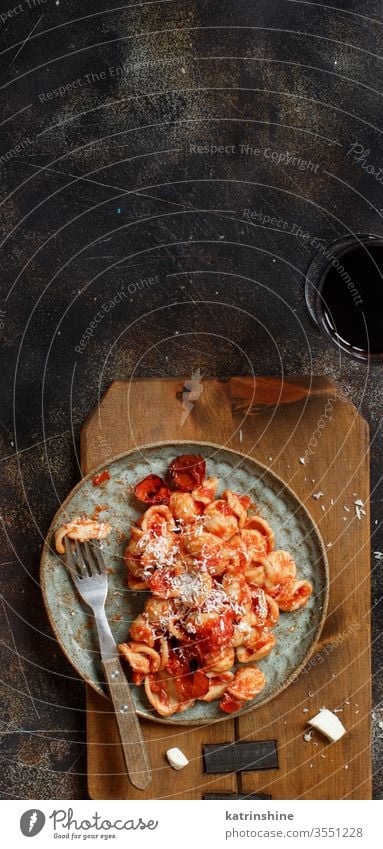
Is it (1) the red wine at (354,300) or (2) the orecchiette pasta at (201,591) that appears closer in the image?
(2) the orecchiette pasta at (201,591)

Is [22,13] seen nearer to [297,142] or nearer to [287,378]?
[297,142]

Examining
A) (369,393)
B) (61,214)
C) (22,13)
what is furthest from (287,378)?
(22,13)

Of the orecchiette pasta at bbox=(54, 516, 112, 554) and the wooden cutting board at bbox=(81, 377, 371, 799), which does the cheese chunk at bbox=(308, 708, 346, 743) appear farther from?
the orecchiette pasta at bbox=(54, 516, 112, 554)

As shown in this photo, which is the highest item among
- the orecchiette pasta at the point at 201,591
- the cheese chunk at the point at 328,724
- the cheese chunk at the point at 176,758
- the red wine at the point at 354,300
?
the red wine at the point at 354,300

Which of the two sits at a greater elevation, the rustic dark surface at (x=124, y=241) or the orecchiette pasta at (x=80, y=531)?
the rustic dark surface at (x=124, y=241)

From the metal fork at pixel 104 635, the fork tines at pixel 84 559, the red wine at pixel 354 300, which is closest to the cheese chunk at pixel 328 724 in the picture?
the metal fork at pixel 104 635

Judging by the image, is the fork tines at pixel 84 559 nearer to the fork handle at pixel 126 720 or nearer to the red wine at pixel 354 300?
the fork handle at pixel 126 720
